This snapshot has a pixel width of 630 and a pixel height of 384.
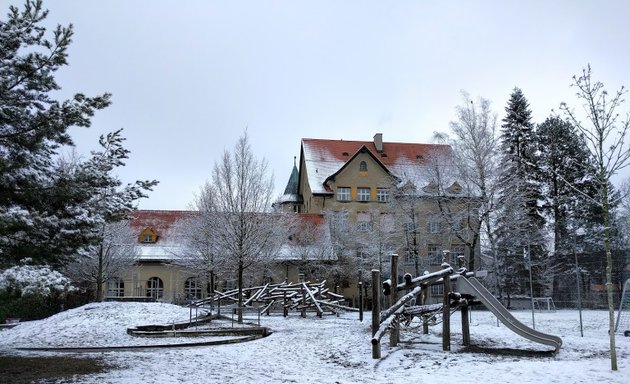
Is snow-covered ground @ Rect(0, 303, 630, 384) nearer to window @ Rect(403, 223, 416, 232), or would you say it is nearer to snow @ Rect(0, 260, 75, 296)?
snow @ Rect(0, 260, 75, 296)

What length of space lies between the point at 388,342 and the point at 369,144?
45758mm

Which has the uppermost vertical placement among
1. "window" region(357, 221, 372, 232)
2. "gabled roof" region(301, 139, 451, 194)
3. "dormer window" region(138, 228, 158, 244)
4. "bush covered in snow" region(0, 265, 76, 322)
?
"gabled roof" region(301, 139, 451, 194)

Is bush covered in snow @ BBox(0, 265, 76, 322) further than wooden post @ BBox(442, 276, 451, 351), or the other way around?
wooden post @ BBox(442, 276, 451, 351)

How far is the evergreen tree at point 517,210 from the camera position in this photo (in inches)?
1268

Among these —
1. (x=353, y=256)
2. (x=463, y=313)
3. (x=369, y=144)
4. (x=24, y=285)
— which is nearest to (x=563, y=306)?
(x=463, y=313)

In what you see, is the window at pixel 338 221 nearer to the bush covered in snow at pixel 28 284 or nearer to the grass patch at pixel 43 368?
the grass patch at pixel 43 368

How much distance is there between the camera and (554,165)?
44.4 metres

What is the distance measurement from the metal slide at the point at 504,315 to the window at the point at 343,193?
125 feet

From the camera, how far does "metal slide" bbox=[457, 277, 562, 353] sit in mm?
12453

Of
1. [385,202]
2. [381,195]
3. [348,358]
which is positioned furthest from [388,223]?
[348,358]

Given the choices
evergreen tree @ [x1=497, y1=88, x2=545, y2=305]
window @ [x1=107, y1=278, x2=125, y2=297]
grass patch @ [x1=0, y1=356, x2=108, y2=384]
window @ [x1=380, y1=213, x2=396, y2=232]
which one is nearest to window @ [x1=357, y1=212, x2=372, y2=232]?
window @ [x1=380, y1=213, x2=396, y2=232]

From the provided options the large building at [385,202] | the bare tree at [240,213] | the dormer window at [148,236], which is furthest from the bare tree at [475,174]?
the dormer window at [148,236]

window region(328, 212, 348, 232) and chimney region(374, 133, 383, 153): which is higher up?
chimney region(374, 133, 383, 153)

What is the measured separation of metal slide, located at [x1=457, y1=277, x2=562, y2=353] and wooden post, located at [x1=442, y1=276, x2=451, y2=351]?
0.47 m
